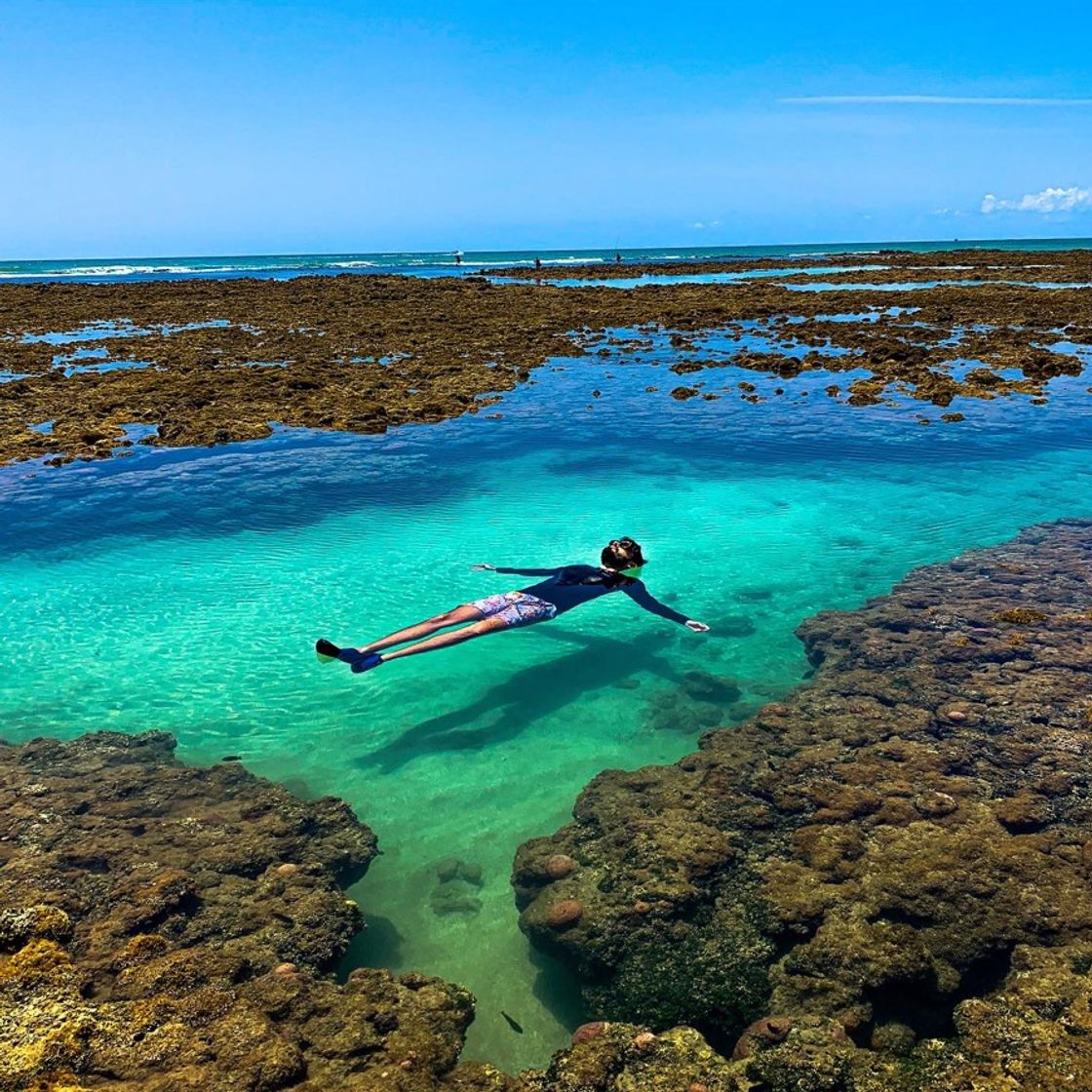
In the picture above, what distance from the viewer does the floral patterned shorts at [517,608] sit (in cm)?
1130

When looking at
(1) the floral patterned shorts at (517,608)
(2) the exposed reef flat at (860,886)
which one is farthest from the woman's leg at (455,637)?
(2) the exposed reef flat at (860,886)

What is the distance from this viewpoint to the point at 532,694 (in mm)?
11148

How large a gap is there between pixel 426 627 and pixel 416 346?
3068cm

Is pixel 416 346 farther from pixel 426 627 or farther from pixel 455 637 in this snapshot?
pixel 455 637

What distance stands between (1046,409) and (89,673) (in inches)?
1131

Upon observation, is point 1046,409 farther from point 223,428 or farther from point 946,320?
point 223,428

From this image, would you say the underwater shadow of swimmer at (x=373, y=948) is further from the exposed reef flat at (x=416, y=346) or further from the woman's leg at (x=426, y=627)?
the exposed reef flat at (x=416, y=346)

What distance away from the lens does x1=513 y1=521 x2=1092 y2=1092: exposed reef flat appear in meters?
5.16

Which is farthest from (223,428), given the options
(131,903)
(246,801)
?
(131,903)

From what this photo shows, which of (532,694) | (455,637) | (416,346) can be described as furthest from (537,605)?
(416,346)

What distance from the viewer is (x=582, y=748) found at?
9922 millimetres

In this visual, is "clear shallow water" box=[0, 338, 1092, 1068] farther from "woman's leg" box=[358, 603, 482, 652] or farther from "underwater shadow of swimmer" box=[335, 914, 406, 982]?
"woman's leg" box=[358, 603, 482, 652]

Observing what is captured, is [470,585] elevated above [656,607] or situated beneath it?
situated beneath

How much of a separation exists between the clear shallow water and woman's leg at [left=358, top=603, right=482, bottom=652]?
1.02 m
